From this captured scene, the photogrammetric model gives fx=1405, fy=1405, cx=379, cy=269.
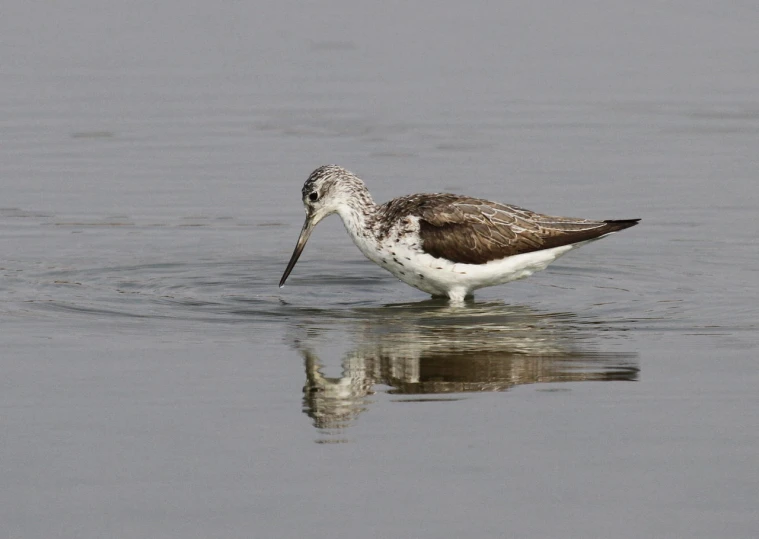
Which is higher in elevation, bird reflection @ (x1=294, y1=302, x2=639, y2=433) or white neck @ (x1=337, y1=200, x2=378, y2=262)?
white neck @ (x1=337, y1=200, x2=378, y2=262)

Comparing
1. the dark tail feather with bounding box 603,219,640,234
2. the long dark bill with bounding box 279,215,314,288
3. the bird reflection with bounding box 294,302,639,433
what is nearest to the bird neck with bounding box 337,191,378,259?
the long dark bill with bounding box 279,215,314,288

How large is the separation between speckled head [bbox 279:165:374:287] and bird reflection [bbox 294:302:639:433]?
117cm

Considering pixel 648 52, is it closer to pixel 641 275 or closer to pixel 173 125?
pixel 173 125

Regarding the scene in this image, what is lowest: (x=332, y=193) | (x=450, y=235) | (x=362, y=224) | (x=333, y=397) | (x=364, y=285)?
(x=333, y=397)

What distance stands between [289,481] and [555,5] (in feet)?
59.3

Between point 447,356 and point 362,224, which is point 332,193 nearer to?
point 362,224

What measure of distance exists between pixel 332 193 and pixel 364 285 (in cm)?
98

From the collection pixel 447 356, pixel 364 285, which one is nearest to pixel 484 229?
pixel 364 285

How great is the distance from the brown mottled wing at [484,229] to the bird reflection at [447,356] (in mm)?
539

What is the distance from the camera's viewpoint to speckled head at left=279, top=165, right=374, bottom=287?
42.9ft

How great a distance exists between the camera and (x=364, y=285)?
13.5 meters

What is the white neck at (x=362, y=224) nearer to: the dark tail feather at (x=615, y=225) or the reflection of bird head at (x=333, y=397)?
the dark tail feather at (x=615, y=225)

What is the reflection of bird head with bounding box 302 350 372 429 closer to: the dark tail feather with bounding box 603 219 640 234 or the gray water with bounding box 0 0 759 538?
the gray water with bounding box 0 0 759 538

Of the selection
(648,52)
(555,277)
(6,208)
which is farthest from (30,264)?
(648,52)
